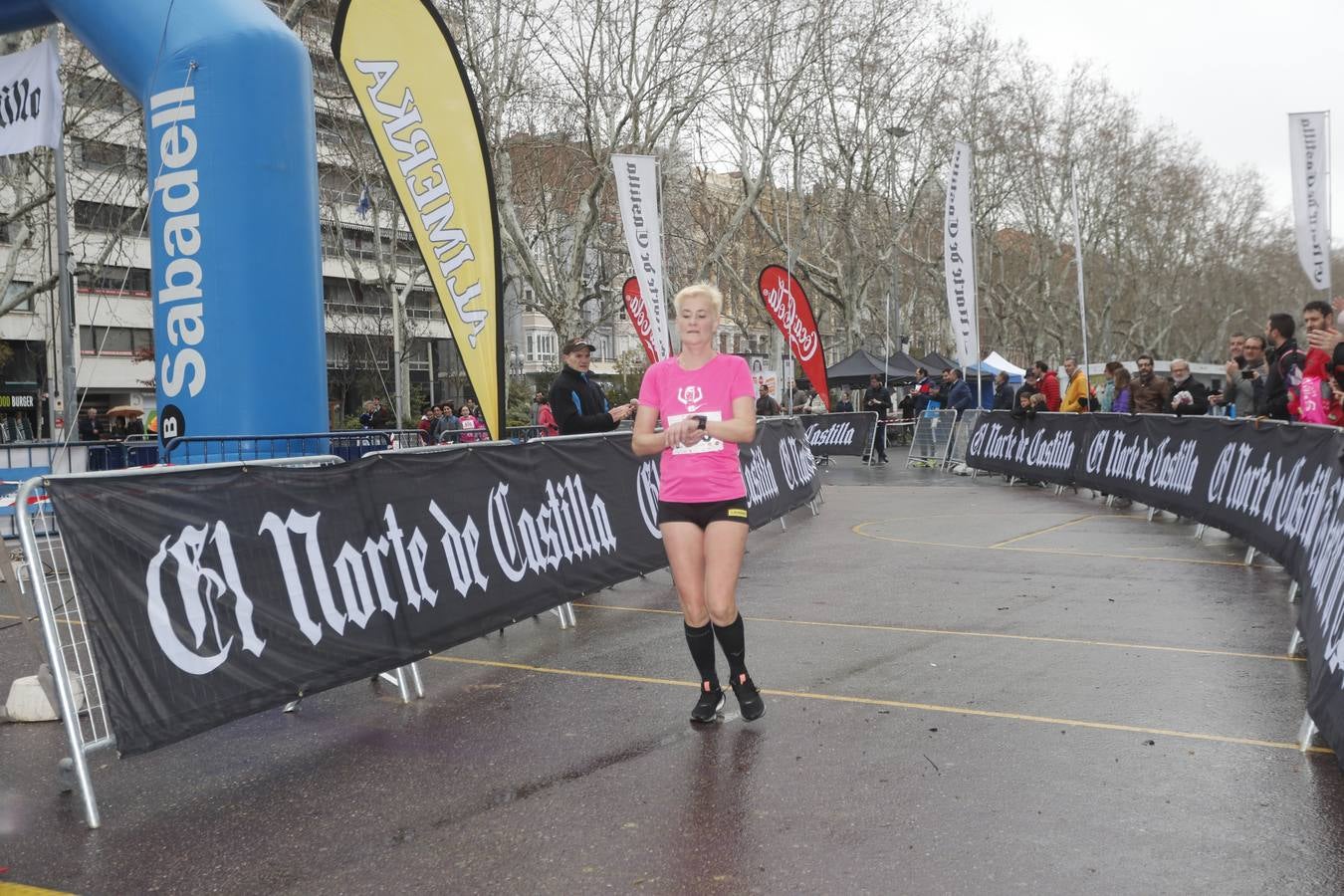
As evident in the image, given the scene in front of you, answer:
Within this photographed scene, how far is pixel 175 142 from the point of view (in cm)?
966

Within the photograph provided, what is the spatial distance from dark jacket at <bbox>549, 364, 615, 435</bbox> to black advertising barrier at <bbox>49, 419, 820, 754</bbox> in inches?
48.3

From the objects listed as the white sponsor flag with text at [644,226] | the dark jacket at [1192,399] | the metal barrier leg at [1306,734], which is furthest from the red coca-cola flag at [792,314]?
the metal barrier leg at [1306,734]

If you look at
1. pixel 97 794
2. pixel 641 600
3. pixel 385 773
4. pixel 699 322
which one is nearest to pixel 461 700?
pixel 385 773

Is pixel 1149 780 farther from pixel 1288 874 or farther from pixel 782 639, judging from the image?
pixel 782 639

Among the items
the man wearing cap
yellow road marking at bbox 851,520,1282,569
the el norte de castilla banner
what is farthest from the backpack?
the el norte de castilla banner

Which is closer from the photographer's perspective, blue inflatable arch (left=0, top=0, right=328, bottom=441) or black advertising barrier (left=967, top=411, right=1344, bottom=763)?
black advertising barrier (left=967, top=411, right=1344, bottom=763)

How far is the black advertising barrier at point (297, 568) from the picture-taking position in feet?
15.1

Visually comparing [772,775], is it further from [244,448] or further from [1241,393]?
[1241,393]

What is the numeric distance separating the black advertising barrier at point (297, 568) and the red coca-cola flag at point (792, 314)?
1784cm

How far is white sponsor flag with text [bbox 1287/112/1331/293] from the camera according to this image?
14859 millimetres

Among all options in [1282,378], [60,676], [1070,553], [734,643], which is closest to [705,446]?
[734,643]

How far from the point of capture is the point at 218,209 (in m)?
9.60

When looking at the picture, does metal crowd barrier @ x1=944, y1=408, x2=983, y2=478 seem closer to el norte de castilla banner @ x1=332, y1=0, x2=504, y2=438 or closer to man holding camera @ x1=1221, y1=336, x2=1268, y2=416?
man holding camera @ x1=1221, y1=336, x2=1268, y2=416

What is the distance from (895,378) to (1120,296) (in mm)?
42931
